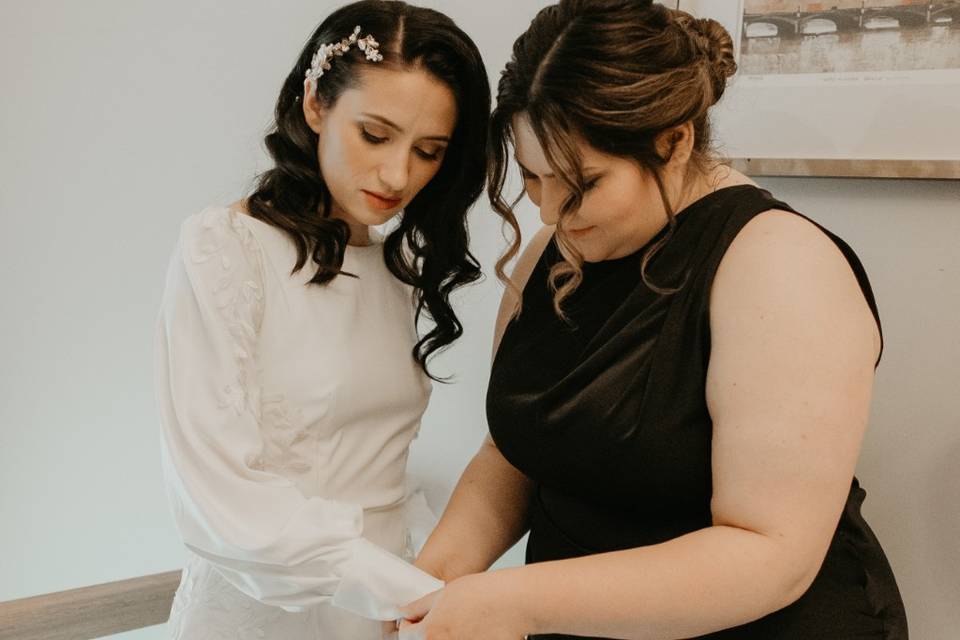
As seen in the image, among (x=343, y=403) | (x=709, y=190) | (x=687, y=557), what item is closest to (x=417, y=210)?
(x=343, y=403)

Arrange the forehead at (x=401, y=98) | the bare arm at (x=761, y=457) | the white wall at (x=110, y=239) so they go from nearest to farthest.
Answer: the bare arm at (x=761, y=457) < the forehead at (x=401, y=98) < the white wall at (x=110, y=239)

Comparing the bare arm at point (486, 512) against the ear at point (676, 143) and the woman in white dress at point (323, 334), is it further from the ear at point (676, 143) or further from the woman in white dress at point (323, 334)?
the ear at point (676, 143)

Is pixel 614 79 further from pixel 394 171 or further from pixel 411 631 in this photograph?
pixel 411 631

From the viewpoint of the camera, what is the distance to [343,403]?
130cm

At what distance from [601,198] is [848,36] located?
541mm

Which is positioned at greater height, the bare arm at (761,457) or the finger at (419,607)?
the bare arm at (761,457)

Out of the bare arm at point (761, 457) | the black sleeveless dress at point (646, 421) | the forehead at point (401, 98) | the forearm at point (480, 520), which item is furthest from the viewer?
the forearm at point (480, 520)

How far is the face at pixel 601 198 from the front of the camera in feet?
3.63

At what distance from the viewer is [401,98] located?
125 centimetres

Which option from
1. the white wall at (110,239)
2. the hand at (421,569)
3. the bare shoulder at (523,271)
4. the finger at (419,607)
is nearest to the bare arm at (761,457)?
the finger at (419,607)

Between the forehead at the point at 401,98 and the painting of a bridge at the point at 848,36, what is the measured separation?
519mm

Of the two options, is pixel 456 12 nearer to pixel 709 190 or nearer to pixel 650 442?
pixel 709 190

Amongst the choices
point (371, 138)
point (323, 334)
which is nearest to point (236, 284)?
point (323, 334)

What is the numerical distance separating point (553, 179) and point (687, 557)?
16.8 inches
